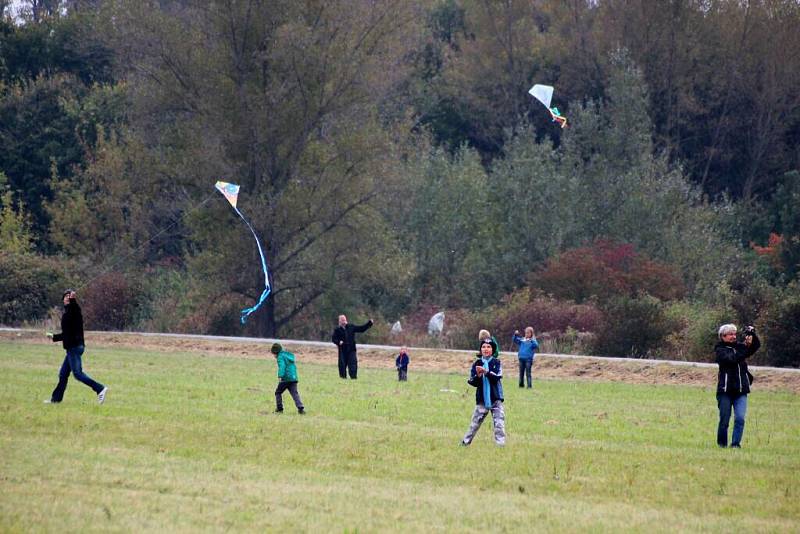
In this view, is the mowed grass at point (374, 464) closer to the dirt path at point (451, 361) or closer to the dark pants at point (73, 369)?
the dark pants at point (73, 369)

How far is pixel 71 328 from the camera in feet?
65.2

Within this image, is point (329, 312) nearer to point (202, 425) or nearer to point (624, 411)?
point (624, 411)

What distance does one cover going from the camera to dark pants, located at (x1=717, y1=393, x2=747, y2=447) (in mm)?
17328

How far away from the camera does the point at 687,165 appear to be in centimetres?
7119

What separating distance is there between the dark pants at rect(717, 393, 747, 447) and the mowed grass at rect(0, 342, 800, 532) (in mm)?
286

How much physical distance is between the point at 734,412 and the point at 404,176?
37.9 meters

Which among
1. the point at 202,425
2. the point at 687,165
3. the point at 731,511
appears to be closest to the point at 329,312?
the point at 687,165

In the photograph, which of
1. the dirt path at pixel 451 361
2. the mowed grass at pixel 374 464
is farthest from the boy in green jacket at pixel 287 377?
the dirt path at pixel 451 361

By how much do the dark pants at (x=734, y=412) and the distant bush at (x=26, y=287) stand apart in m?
43.3

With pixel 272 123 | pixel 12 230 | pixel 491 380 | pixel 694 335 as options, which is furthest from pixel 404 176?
pixel 491 380

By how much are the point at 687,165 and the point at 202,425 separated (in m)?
57.3

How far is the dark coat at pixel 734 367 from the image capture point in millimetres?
16969

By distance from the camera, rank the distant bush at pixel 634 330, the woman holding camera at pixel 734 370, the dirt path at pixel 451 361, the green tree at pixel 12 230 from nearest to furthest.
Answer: the woman holding camera at pixel 734 370 < the dirt path at pixel 451 361 < the distant bush at pixel 634 330 < the green tree at pixel 12 230

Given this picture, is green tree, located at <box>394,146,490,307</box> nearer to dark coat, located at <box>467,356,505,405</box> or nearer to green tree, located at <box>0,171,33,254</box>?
green tree, located at <box>0,171,33,254</box>
